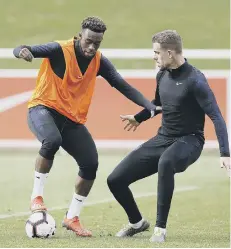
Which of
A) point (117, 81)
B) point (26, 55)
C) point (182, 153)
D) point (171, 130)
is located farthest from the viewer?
point (117, 81)

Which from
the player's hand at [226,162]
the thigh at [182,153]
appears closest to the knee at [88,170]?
the thigh at [182,153]

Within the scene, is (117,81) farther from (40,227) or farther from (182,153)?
(40,227)

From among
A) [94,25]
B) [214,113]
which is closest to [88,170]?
[94,25]

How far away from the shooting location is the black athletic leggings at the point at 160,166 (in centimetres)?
826

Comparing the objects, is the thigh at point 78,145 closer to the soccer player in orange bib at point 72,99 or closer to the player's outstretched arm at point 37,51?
the soccer player in orange bib at point 72,99

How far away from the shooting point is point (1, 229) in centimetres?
945

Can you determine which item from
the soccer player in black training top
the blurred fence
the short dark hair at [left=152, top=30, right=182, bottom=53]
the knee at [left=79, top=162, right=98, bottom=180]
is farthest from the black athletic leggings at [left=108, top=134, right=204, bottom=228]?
the blurred fence

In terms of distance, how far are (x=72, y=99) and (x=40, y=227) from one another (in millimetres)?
1230

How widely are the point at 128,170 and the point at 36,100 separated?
107cm

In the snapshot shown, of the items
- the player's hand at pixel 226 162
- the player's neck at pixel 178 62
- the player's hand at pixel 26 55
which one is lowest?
the player's hand at pixel 226 162

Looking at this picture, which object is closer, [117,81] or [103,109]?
[117,81]

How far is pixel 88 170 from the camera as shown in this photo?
9039mm

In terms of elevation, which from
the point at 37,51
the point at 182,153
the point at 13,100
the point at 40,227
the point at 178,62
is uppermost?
the point at 37,51

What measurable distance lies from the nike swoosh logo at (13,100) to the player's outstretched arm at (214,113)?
776cm
